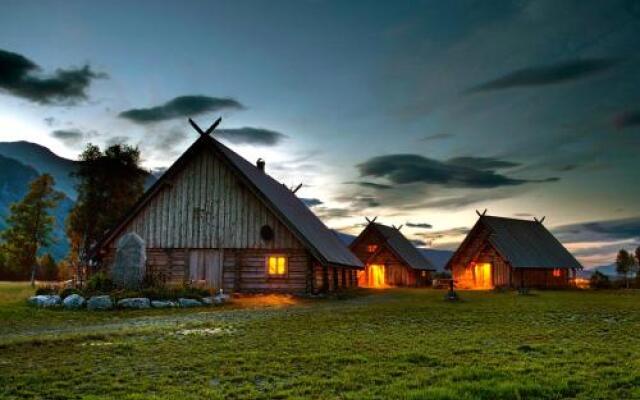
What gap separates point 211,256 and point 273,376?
26030 millimetres

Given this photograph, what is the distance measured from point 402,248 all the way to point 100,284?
46.5 metres

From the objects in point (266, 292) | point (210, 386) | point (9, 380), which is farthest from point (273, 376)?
point (266, 292)

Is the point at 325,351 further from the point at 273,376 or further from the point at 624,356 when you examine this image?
the point at 624,356

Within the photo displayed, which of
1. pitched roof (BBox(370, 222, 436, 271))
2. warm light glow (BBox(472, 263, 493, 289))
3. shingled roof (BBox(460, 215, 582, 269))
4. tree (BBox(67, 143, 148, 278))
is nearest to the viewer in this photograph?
tree (BBox(67, 143, 148, 278))

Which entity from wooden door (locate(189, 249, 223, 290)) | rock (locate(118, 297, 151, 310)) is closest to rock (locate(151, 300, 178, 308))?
rock (locate(118, 297, 151, 310))

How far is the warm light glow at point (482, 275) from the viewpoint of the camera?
5638 centimetres

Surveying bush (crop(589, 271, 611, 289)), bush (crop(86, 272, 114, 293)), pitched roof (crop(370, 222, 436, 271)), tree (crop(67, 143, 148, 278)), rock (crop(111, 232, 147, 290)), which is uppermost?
tree (crop(67, 143, 148, 278))

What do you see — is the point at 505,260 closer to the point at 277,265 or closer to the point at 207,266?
the point at 277,265

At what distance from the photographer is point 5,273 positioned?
244 feet

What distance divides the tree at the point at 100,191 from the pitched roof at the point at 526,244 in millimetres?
34795

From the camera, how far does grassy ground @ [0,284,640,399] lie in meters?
8.53

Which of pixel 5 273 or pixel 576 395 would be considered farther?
pixel 5 273

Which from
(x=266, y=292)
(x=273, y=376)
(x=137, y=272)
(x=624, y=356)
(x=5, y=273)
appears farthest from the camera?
(x=5, y=273)

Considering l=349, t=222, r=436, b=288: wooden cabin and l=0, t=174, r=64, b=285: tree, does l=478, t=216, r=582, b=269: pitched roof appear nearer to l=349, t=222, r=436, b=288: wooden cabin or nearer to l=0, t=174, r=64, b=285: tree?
l=349, t=222, r=436, b=288: wooden cabin
